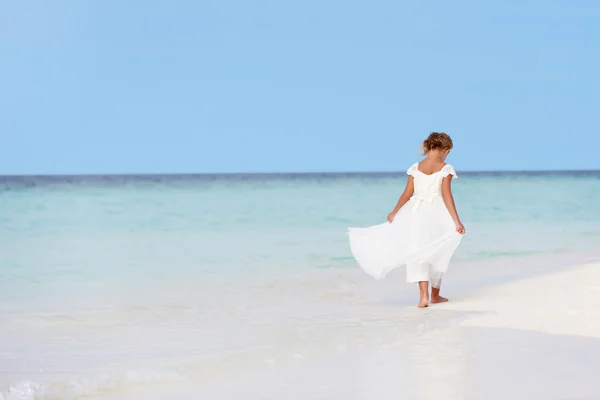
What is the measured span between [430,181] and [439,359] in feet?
6.86

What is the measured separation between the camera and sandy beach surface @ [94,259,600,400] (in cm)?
371

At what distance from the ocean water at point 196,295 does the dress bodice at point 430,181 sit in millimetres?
787

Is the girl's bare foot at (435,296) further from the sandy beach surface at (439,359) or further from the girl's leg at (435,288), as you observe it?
the sandy beach surface at (439,359)

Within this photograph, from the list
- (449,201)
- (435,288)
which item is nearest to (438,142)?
(449,201)

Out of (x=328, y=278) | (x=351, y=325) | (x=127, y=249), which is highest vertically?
(x=351, y=325)

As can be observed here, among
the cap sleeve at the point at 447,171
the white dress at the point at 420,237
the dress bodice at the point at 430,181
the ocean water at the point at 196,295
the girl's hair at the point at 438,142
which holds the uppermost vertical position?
the girl's hair at the point at 438,142

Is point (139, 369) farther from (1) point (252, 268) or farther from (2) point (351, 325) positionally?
(1) point (252, 268)

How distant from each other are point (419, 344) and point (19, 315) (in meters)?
2.74

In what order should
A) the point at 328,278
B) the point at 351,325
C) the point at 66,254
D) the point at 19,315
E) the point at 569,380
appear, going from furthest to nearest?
the point at 66,254
the point at 328,278
the point at 19,315
the point at 351,325
the point at 569,380

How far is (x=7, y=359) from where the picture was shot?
455cm

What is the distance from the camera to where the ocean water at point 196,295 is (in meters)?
4.34

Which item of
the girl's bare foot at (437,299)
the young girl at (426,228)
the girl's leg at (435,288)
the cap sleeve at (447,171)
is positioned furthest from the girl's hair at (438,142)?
the girl's bare foot at (437,299)

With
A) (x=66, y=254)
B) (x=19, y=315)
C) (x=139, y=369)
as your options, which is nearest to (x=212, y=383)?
(x=139, y=369)

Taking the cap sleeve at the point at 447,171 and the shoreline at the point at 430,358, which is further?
the cap sleeve at the point at 447,171
